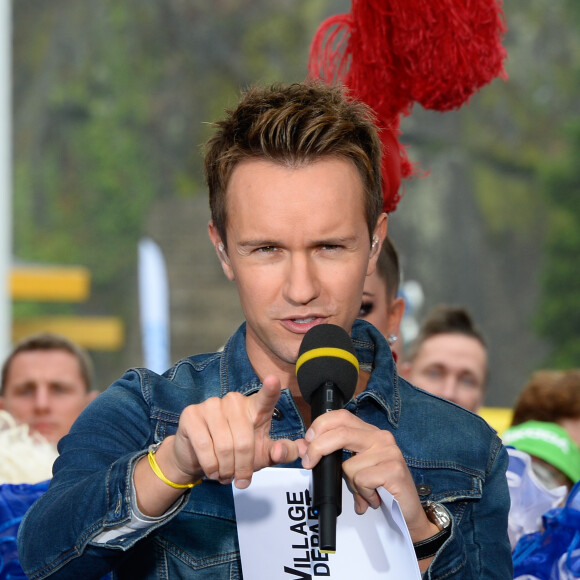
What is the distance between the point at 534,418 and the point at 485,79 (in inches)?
72.9

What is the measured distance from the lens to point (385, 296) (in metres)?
2.60

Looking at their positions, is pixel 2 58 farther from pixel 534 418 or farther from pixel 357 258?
pixel 357 258

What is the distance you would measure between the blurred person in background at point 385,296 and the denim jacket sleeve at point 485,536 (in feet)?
2.93

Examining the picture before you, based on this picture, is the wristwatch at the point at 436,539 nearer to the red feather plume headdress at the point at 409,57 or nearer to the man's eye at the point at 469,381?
the red feather plume headdress at the point at 409,57

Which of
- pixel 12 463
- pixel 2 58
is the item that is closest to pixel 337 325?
pixel 12 463

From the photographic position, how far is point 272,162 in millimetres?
1497

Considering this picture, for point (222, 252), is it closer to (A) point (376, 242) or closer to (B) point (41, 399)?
(A) point (376, 242)

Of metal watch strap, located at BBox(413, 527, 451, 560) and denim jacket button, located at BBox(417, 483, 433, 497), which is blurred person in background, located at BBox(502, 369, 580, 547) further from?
metal watch strap, located at BBox(413, 527, 451, 560)

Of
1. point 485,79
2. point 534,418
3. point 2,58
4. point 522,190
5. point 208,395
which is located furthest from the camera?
point 522,190

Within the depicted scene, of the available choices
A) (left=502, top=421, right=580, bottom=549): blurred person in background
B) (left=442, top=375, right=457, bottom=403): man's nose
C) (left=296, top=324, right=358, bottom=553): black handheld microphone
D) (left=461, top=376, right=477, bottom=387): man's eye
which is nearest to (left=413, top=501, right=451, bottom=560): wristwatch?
(left=296, top=324, right=358, bottom=553): black handheld microphone

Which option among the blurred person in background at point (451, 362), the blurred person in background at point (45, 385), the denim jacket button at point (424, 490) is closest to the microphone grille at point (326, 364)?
the denim jacket button at point (424, 490)

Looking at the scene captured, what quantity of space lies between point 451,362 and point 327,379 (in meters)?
3.30

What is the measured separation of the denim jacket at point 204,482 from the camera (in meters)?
1.36

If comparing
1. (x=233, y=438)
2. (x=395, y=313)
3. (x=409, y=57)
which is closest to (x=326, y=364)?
(x=233, y=438)
